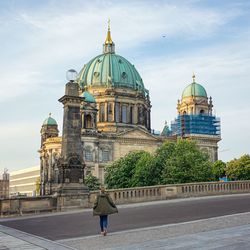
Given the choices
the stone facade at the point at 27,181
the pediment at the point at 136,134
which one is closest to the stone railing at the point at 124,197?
the pediment at the point at 136,134

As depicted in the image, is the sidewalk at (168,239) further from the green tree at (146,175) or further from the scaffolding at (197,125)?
the scaffolding at (197,125)

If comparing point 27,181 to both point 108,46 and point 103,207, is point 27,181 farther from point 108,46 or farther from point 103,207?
point 103,207

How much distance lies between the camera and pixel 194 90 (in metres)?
101

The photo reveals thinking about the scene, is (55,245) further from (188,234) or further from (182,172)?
(182,172)

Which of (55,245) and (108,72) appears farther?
(108,72)

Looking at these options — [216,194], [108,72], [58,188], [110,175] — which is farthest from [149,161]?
[108,72]

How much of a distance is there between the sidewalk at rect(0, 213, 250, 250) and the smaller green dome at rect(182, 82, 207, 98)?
88240 mm

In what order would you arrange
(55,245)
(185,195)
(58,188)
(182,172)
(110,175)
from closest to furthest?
1. (55,245)
2. (58,188)
3. (185,195)
4. (182,172)
5. (110,175)

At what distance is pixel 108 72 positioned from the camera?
315 ft

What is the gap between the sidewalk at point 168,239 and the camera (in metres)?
10.2

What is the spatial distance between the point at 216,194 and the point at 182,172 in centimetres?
2171

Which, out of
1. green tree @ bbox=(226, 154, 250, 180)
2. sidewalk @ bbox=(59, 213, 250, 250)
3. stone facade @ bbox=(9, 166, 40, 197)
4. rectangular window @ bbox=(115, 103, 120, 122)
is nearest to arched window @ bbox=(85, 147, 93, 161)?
rectangular window @ bbox=(115, 103, 120, 122)

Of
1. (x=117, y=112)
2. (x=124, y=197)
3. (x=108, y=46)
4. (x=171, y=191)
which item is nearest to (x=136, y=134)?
(x=117, y=112)

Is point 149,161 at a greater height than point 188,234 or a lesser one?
greater
